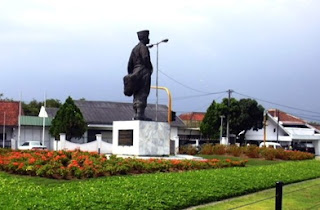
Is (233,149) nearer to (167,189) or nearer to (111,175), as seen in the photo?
(111,175)

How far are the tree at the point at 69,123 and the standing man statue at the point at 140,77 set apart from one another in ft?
55.6

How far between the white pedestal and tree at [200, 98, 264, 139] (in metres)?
31.5

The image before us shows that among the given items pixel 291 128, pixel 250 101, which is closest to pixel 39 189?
pixel 250 101

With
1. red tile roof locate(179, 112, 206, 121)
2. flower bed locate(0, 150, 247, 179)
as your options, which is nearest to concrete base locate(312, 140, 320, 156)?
red tile roof locate(179, 112, 206, 121)

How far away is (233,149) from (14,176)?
1850 centimetres

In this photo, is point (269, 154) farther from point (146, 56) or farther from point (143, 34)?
point (143, 34)

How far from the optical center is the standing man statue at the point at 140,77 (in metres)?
20.5

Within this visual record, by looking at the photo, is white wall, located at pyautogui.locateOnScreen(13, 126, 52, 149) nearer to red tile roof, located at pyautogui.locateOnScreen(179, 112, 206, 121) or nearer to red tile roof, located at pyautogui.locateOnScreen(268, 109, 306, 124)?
red tile roof, located at pyautogui.locateOnScreen(179, 112, 206, 121)

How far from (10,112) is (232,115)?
A: 24.2m

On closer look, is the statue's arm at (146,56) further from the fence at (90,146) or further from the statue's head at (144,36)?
the fence at (90,146)

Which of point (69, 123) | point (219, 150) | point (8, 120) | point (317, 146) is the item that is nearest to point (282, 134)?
point (317, 146)

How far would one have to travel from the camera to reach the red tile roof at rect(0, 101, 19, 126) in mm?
40938

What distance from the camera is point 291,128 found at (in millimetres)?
61094

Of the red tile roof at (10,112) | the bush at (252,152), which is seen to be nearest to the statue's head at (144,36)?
the bush at (252,152)
